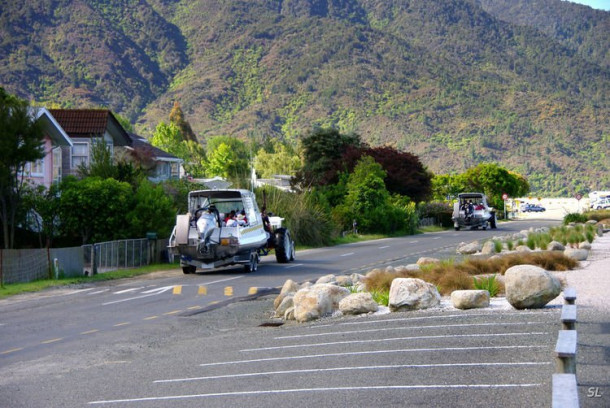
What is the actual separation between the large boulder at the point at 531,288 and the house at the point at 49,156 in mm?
32365

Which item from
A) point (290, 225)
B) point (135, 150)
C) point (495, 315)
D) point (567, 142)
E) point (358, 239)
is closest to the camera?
point (495, 315)

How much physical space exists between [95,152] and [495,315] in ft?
93.4

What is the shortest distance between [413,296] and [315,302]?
6.52ft

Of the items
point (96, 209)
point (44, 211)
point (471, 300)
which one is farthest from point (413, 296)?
point (44, 211)

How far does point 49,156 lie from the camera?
154 ft

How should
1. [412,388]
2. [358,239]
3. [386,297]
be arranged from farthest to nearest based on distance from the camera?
[358,239]
[386,297]
[412,388]

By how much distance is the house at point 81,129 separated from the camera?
5319 cm

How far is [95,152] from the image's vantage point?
39.4 metres

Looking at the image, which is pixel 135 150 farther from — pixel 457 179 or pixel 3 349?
pixel 457 179

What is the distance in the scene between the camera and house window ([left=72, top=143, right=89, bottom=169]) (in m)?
53.1

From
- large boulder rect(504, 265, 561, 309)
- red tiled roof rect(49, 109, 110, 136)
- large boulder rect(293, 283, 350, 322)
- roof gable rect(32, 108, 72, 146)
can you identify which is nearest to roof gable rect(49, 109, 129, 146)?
red tiled roof rect(49, 109, 110, 136)

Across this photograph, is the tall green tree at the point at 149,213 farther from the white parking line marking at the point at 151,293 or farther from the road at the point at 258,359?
the road at the point at 258,359

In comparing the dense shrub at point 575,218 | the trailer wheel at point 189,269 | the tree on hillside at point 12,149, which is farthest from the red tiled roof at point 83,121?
the dense shrub at point 575,218

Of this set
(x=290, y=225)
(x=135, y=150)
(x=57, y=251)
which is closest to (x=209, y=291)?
(x=57, y=251)
